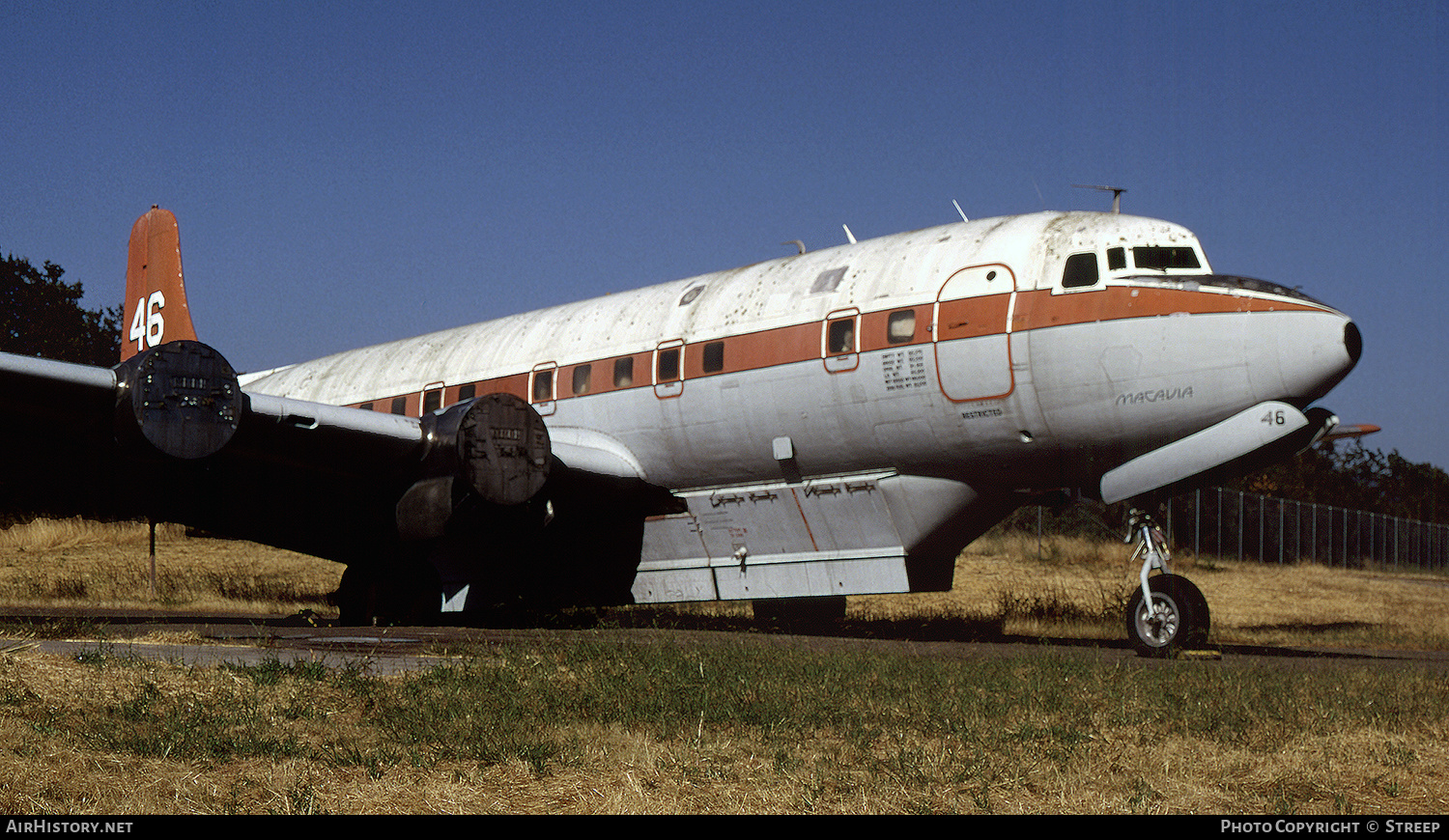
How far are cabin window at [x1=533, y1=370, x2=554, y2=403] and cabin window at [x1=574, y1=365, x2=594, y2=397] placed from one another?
48cm

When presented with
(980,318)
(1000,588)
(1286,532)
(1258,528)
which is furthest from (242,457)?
(1286,532)

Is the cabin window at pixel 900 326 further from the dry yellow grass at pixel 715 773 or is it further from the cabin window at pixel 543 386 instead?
the dry yellow grass at pixel 715 773

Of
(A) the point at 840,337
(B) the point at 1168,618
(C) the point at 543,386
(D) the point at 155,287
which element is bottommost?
(B) the point at 1168,618

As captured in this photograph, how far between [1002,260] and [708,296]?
412cm

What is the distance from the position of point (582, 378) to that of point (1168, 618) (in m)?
8.02

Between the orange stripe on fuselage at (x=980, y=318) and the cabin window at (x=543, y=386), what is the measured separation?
1277 millimetres

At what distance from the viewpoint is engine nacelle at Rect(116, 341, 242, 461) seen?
41.7 ft

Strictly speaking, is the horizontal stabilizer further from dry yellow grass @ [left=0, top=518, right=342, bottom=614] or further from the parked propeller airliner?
dry yellow grass @ [left=0, top=518, right=342, bottom=614]

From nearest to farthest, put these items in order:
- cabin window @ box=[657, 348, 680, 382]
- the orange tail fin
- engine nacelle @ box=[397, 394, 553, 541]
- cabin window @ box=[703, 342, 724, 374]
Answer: engine nacelle @ box=[397, 394, 553, 541] → cabin window @ box=[703, 342, 724, 374] → cabin window @ box=[657, 348, 680, 382] → the orange tail fin

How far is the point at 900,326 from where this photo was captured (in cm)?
1370

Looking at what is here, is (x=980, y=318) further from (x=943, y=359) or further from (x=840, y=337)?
(x=840, y=337)

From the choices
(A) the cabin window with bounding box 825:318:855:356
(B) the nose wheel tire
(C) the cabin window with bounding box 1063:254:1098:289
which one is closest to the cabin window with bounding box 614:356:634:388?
(A) the cabin window with bounding box 825:318:855:356

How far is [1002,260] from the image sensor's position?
13.3 m
